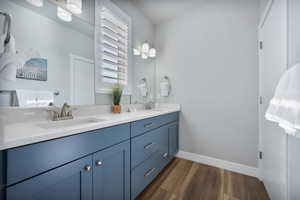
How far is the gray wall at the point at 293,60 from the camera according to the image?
845mm

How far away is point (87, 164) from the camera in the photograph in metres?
0.75

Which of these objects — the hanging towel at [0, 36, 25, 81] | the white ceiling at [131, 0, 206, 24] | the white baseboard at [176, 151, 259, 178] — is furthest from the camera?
the white ceiling at [131, 0, 206, 24]

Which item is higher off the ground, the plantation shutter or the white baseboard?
the plantation shutter

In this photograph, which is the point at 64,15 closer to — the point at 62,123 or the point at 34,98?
the point at 34,98

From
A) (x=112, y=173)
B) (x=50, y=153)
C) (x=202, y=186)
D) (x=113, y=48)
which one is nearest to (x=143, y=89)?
(x=113, y=48)

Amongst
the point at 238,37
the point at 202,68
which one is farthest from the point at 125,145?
the point at 238,37

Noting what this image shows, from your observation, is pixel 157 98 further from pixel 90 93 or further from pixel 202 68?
pixel 90 93

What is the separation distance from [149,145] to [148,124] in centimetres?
23

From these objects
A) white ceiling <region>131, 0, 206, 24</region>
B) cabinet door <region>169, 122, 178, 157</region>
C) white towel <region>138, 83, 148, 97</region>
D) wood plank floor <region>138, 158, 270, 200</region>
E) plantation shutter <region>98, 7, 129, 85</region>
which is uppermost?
white ceiling <region>131, 0, 206, 24</region>

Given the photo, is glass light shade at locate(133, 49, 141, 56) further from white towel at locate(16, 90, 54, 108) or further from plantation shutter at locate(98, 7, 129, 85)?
white towel at locate(16, 90, 54, 108)

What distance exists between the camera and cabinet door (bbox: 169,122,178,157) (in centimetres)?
186

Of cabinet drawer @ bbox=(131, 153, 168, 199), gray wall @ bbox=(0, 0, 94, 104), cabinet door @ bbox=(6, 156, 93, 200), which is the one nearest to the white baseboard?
cabinet drawer @ bbox=(131, 153, 168, 199)

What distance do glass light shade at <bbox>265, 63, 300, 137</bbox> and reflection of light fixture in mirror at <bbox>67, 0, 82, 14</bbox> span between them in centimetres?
175

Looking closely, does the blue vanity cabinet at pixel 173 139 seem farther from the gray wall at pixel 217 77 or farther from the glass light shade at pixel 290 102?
the glass light shade at pixel 290 102
